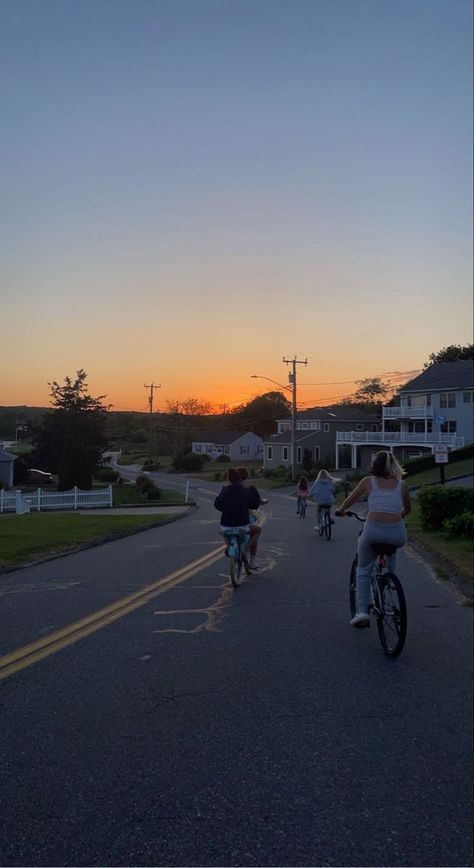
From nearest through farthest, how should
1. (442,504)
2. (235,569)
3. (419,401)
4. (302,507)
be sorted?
(235,569)
(442,504)
(302,507)
(419,401)

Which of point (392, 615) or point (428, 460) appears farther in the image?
point (428, 460)

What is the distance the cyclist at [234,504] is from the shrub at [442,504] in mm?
7649

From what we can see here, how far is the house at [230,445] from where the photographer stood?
348 ft

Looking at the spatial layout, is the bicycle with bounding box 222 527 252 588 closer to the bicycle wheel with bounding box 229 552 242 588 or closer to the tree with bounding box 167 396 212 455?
the bicycle wheel with bounding box 229 552 242 588

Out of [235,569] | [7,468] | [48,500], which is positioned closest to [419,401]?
[7,468]

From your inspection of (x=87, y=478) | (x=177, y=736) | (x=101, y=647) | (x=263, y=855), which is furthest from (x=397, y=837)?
(x=87, y=478)

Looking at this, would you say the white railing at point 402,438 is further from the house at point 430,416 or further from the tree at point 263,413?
the tree at point 263,413

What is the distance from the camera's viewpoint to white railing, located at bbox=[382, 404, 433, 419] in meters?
→ 62.8

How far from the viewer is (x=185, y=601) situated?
8.96 metres

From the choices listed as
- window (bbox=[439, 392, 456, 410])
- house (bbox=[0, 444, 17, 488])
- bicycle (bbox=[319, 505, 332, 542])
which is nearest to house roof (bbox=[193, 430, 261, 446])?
window (bbox=[439, 392, 456, 410])

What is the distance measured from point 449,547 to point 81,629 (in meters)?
8.79

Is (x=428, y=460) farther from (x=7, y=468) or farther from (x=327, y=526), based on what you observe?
(x=327, y=526)

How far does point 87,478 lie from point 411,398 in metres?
33.8

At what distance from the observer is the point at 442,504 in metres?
16.9
